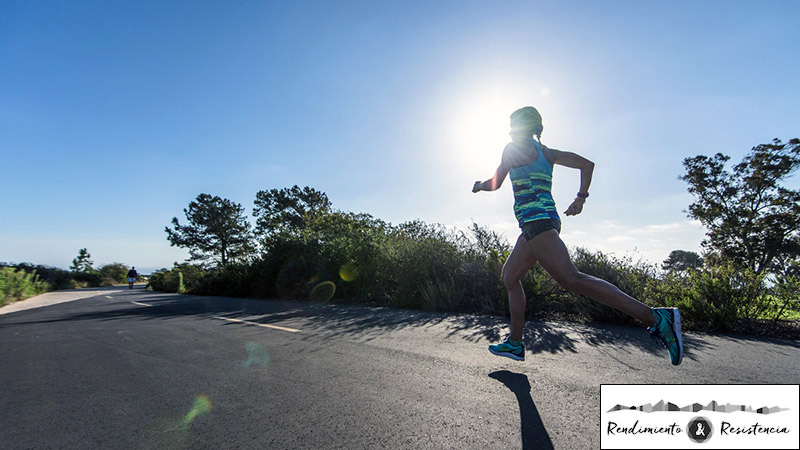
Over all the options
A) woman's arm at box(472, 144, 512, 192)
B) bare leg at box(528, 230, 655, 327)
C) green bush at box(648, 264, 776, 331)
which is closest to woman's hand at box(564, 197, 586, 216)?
bare leg at box(528, 230, 655, 327)

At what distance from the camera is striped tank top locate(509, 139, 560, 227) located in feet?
8.87

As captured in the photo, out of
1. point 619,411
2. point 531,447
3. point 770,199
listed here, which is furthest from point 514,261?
point 770,199

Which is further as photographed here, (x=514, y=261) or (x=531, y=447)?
(x=514, y=261)

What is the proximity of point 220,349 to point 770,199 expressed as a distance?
32370 millimetres

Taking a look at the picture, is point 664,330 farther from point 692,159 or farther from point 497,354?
point 692,159

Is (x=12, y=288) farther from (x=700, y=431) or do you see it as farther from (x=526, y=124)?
(x=700, y=431)

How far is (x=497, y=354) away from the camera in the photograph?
120 inches

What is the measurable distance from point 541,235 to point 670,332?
1088 mm

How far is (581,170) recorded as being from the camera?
2.92 metres

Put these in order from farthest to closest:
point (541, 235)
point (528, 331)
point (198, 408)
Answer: point (528, 331) < point (541, 235) < point (198, 408)

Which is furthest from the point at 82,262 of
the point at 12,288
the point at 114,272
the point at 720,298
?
the point at 720,298

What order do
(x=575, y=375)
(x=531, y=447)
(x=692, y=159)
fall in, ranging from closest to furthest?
(x=531, y=447) → (x=575, y=375) → (x=692, y=159)

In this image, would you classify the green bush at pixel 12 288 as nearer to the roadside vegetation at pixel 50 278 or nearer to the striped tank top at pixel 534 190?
the roadside vegetation at pixel 50 278

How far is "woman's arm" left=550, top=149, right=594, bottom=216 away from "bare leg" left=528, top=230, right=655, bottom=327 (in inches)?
15.9
